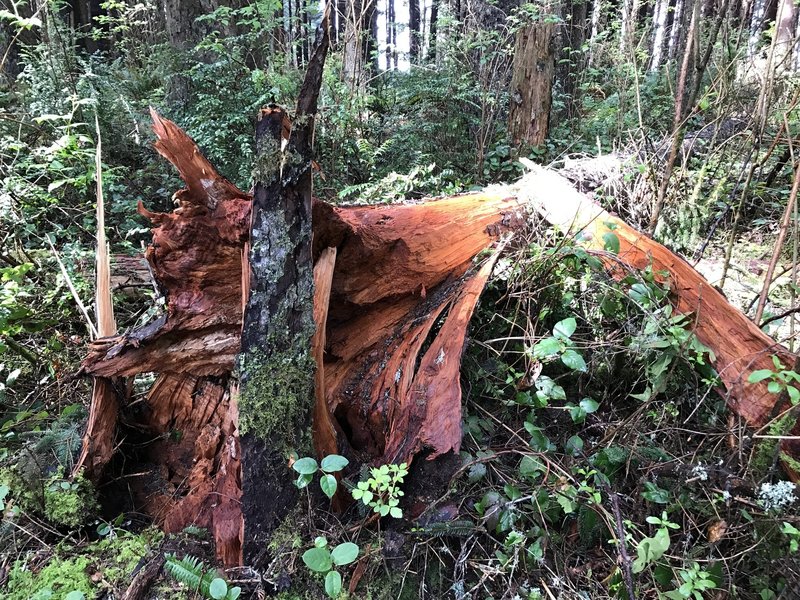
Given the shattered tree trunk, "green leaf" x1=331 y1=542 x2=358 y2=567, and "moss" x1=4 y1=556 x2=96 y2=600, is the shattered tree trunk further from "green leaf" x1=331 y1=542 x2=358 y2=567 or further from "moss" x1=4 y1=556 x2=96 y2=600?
→ "moss" x1=4 y1=556 x2=96 y2=600

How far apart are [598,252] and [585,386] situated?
76cm

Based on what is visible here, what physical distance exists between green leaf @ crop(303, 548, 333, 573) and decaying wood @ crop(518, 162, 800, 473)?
1.96 m

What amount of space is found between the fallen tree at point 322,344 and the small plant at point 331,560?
38 cm

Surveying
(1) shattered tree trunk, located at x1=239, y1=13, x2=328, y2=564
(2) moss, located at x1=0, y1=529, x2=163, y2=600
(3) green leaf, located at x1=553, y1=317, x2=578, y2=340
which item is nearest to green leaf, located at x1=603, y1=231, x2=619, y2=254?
(3) green leaf, located at x1=553, y1=317, x2=578, y2=340

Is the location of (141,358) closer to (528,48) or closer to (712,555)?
(712,555)

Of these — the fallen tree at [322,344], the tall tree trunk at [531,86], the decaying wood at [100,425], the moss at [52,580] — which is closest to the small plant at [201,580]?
the fallen tree at [322,344]

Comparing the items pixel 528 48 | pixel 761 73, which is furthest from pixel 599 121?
pixel 761 73

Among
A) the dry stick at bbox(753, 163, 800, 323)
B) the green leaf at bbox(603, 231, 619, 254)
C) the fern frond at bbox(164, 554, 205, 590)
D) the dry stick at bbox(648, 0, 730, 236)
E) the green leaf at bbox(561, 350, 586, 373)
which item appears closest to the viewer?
the fern frond at bbox(164, 554, 205, 590)

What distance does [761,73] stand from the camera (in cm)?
332

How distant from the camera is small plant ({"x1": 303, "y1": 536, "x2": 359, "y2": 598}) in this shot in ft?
5.11

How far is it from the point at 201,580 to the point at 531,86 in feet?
20.3

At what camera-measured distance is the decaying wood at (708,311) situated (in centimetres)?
227

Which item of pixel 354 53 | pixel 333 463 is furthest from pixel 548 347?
pixel 354 53

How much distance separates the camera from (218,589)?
1.64 metres
